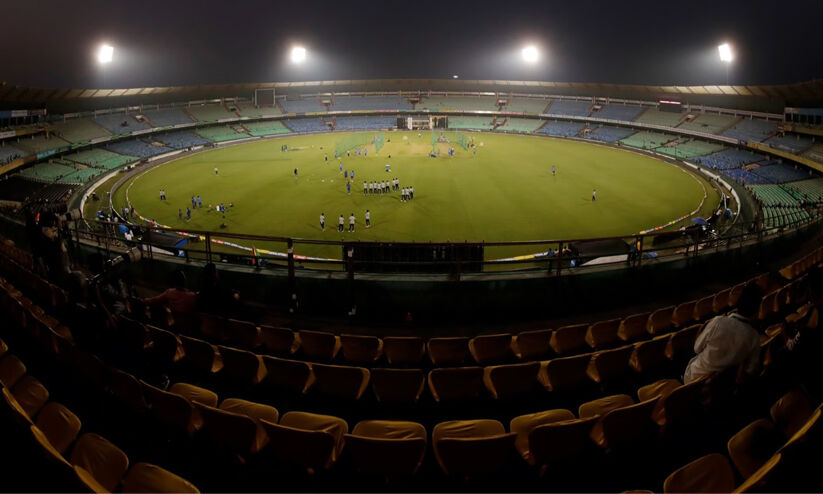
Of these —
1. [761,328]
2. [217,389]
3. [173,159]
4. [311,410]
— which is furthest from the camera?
[173,159]

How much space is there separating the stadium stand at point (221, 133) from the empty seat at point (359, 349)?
65991 mm

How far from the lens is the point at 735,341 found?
517 cm

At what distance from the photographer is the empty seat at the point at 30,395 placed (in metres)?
5.20

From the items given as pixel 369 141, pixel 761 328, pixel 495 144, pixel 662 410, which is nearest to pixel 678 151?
pixel 495 144

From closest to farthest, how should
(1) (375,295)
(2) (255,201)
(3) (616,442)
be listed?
1. (3) (616,442)
2. (1) (375,295)
3. (2) (255,201)

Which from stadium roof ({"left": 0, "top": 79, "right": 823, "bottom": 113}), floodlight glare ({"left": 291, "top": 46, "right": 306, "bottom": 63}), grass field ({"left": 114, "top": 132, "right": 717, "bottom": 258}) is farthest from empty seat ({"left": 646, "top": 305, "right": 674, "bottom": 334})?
floodlight glare ({"left": 291, "top": 46, "right": 306, "bottom": 63})

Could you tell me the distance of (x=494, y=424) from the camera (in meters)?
5.05

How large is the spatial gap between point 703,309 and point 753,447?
5093 mm

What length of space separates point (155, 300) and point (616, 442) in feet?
26.3

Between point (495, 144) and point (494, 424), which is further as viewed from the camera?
point (495, 144)

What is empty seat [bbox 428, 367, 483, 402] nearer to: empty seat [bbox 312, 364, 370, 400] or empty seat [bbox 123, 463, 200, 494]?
empty seat [bbox 312, 364, 370, 400]

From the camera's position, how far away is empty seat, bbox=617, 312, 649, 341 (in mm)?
8000

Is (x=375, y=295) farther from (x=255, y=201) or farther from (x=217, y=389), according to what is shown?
(x=255, y=201)

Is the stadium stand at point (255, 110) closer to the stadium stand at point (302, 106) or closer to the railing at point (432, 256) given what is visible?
the stadium stand at point (302, 106)
